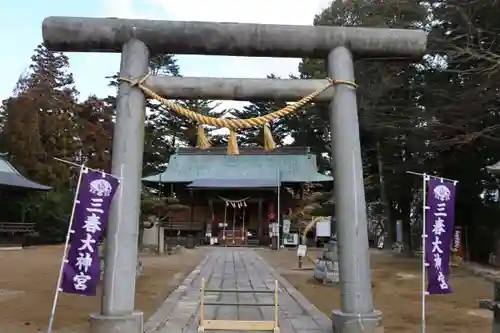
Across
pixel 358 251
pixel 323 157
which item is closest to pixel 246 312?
pixel 358 251

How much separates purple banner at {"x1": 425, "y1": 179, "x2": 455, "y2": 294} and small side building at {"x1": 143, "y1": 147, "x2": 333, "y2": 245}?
25912mm

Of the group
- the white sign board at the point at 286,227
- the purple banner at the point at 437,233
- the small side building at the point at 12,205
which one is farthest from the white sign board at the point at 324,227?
the purple banner at the point at 437,233

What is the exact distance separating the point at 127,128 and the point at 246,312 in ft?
12.2

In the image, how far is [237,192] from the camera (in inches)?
1328

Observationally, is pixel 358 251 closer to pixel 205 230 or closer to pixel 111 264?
pixel 111 264

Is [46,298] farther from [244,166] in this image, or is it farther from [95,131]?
[244,166]

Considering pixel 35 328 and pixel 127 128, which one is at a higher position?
pixel 127 128

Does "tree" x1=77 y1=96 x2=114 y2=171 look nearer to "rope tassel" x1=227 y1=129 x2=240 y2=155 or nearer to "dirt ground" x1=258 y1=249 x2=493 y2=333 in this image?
"dirt ground" x1=258 y1=249 x2=493 y2=333

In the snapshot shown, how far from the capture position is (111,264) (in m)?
6.02

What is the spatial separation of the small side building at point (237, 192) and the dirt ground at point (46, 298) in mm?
15731

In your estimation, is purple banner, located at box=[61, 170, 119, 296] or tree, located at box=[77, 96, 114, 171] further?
tree, located at box=[77, 96, 114, 171]

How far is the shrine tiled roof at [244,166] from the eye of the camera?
34094 mm

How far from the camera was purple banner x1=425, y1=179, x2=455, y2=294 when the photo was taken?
6.15 m

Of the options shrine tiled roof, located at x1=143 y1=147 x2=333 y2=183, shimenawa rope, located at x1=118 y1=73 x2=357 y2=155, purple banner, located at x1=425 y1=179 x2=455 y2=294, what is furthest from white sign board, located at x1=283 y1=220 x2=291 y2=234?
purple banner, located at x1=425 y1=179 x2=455 y2=294
